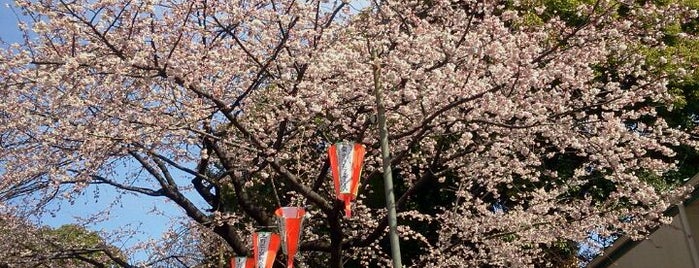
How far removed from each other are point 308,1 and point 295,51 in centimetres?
78

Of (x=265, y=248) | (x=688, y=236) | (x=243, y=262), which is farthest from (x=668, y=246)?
(x=243, y=262)

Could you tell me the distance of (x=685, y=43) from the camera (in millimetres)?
11523

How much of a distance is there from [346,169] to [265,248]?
6.92 feet

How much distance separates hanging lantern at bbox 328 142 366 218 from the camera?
553 centimetres

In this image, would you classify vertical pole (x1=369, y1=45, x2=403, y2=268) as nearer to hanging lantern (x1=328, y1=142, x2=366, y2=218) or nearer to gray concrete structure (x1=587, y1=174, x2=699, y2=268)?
hanging lantern (x1=328, y1=142, x2=366, y2=218)

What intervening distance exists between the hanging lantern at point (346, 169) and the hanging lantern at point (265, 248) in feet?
6.38

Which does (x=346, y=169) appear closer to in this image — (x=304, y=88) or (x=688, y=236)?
(x=304, y=88)

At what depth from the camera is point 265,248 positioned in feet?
23.8

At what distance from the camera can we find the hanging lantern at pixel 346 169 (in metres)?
5.53

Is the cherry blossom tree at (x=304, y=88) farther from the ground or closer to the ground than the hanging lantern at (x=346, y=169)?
farther from the ground

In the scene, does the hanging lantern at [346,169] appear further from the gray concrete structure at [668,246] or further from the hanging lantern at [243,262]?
the gray concrete structure at [668,246]

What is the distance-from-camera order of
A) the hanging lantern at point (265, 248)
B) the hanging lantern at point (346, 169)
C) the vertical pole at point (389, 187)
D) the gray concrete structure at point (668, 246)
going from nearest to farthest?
the vertical pole at point (389, 187)
the hanging lantern at point (346, 169)
the hanging lantern at point (265, 248)
the gray concrete structure at point (668, 246)

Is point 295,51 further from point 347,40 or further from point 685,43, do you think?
point 685,43

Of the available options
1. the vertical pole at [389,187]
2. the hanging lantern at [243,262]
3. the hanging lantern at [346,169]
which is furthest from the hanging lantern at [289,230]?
the vertical pole at [389,187]
